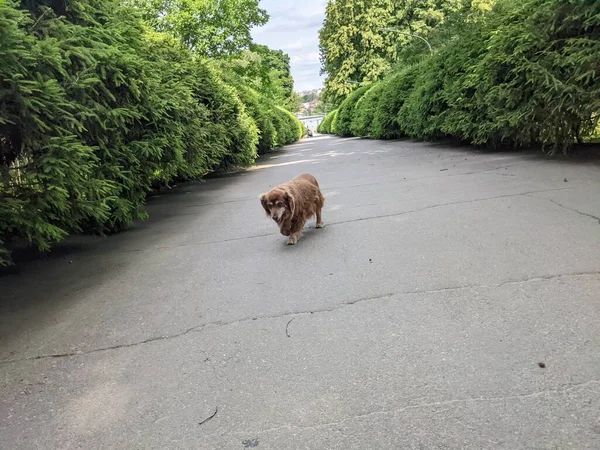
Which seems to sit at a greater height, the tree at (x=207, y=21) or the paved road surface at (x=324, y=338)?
the tree at (x=207, y=21)

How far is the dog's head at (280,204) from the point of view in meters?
5.75

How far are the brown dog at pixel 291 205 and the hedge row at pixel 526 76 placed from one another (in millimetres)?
6405

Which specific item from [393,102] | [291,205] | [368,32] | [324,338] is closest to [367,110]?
[393,102]

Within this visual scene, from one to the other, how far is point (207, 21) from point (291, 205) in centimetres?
2654

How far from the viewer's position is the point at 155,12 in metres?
27.6

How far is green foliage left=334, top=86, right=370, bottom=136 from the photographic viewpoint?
4107 cm

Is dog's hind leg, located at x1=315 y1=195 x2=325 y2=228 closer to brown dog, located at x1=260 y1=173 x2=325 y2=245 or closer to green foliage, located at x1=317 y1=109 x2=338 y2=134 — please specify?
brown dog, located at x1=260 y1=173 x2=325 y2=245

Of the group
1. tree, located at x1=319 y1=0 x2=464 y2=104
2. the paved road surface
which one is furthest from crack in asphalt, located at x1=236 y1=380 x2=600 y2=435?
tree, located at x1=319 y1=0 x2=464 y2=104

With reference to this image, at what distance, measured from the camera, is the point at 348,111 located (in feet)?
146

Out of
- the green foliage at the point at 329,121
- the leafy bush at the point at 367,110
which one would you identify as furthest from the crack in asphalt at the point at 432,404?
the green foliage at the point at 329,121

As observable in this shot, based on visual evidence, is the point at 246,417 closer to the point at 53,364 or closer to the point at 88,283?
the point at 53,364

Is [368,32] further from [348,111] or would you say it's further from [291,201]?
[291,201]

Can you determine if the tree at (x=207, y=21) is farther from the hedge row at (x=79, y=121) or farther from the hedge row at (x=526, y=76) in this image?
the hedge row at (x=79, y=121)

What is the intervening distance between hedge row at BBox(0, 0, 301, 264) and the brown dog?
6.87ft
